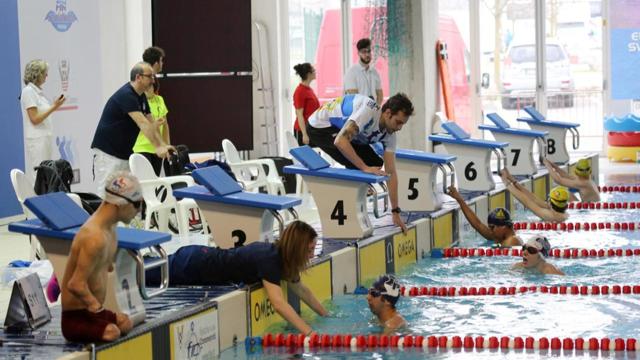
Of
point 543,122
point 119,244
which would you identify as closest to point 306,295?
point 119,244

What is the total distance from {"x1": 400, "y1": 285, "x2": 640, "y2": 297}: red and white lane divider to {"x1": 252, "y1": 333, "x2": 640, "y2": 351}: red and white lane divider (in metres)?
1.30

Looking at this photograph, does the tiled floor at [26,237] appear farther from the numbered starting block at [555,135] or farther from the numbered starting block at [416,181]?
the numbered starting block at [416,181]

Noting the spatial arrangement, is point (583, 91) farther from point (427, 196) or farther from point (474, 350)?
point (474, 350)

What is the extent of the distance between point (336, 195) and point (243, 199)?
1404 millimetres

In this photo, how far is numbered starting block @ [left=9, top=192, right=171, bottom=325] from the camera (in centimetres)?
470

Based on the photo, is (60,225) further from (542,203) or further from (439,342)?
(542,203)

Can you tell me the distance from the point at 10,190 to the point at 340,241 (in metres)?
4.30

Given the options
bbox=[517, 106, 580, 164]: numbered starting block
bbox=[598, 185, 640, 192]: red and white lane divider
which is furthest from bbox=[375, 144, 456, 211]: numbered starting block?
bbox=[517, 106, 580, 164]: numbered starting block

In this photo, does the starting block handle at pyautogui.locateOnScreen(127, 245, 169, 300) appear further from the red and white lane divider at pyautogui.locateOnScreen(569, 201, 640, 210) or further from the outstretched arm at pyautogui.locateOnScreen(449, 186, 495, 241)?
the red and white lane divider at pyautogui.locateOnScreen(569, 201, 640, 210)

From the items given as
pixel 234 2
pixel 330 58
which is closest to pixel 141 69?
pixel 234 2

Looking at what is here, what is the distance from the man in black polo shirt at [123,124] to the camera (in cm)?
757

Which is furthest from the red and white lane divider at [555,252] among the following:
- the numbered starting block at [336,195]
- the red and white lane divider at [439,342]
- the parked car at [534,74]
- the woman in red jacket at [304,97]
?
the parked car at [534,74]

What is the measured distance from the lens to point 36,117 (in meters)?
9.28

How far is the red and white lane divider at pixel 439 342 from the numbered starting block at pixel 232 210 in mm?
843
